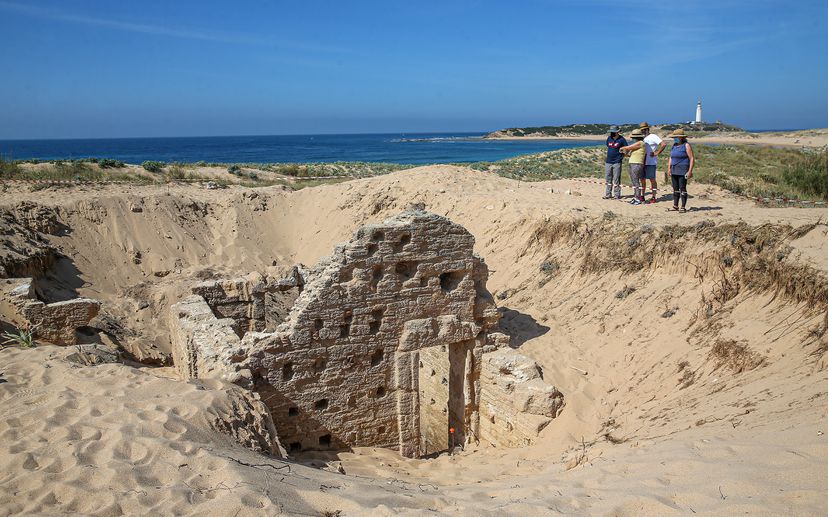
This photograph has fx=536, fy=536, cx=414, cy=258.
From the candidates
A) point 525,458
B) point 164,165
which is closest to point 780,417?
point 525,458

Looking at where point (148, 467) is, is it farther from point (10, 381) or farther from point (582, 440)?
point (582, 440)

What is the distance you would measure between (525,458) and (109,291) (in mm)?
14381

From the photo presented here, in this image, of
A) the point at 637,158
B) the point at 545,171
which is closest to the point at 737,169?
the point at 545,171

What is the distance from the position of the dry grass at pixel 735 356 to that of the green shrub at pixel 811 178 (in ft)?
35.1

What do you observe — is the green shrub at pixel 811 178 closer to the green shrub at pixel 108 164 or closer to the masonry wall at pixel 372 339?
the masonry wall at pixel 372 339

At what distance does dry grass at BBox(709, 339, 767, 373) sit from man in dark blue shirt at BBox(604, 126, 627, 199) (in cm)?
723

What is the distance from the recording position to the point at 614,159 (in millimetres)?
15406

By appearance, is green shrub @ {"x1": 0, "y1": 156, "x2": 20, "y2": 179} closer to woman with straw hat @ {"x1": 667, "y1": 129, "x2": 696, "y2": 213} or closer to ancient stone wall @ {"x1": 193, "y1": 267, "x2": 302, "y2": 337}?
ancient stone wall @ {"x1": 193, "y1": 267, "x2": 302, "y2": 337}

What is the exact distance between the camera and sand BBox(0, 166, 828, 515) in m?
4.05

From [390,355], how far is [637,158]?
9362 millimetres

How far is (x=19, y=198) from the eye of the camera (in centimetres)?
1895

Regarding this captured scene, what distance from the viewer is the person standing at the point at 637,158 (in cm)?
1409

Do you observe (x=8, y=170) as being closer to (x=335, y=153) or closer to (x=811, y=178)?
(x=811, y=178)

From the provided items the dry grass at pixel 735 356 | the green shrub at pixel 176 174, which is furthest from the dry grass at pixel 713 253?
the green shrub at pixel 176 174
